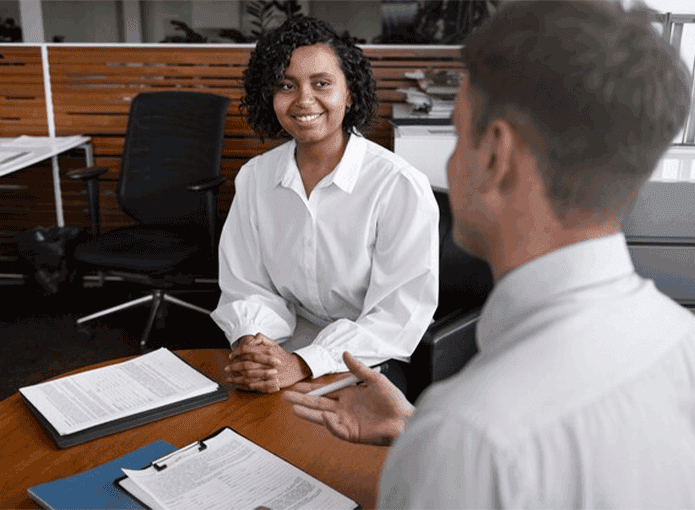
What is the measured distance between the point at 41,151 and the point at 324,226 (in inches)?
84.6

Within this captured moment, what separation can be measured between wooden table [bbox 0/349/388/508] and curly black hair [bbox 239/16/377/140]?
883 millimetres

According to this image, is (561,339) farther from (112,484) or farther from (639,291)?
(112,484)

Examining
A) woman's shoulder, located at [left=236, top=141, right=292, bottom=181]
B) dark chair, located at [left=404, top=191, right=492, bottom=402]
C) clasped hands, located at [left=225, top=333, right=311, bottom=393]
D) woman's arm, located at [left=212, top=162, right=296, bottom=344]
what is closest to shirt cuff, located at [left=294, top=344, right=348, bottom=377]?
clasped hands, located at [left=225, top=333, right=311, bottom=393]

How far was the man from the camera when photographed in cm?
53

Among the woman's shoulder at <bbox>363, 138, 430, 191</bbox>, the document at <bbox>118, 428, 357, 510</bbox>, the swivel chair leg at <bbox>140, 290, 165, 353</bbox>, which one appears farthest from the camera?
the swivel chair leg at <bbox>140, 290, 165, 353</bbox>

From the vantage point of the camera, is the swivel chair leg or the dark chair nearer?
the dark chair

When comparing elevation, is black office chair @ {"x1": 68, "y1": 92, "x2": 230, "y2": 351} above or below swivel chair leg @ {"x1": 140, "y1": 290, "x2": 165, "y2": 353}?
above

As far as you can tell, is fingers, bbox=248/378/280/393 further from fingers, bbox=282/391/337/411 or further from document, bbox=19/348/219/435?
fingers, bbox=282/391/337/411

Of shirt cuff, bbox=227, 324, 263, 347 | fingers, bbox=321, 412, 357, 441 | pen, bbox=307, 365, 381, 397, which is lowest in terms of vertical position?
shirt cuff, bbox=227, 324, 263, 347

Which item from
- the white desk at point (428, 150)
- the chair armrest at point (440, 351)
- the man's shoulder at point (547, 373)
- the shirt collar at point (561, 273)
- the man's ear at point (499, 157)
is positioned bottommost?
the chair armrest at point (440, 351)

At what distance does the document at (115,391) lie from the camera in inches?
47.7

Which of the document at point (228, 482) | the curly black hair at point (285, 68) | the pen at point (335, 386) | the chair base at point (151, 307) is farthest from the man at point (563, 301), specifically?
the chair base at point (151, 307)

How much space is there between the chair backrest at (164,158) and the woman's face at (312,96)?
1.46 meters

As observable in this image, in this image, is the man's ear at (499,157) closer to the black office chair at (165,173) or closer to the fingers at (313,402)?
the fingers at (313,402)
